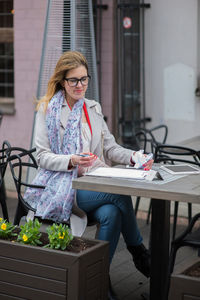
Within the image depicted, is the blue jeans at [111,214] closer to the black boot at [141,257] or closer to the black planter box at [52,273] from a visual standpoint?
the black boot at [141,257]

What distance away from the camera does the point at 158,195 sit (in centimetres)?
290

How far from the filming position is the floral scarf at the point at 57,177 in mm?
3549

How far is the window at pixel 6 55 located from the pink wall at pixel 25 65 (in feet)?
0.76

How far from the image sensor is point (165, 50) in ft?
24.9

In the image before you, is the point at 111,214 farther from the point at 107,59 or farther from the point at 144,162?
the point at 107,59

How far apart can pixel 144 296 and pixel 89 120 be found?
113 cm

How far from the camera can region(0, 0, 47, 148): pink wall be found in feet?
26.2

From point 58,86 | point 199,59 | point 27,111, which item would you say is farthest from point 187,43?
point 58,86

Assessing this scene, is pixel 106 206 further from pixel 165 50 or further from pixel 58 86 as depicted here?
pixel 165 50

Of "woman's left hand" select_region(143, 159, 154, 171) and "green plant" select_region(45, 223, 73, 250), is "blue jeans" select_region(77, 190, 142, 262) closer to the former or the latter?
"woman's left hand" select_region(143, 159, 154, 171)

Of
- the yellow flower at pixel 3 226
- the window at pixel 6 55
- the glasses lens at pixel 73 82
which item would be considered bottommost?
the yellow flower at pixel 3 226

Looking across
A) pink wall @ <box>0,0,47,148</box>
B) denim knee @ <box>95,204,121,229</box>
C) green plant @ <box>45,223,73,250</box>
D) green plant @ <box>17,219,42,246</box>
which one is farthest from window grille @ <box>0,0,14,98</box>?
green plant @ <box>45,223,73,250</box>

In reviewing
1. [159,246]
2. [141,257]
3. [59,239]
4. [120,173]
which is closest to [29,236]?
[59,239]

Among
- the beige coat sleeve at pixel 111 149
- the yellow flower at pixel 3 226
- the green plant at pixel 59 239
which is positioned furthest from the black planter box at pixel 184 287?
the beige coat sleeve at pixel 111 149
